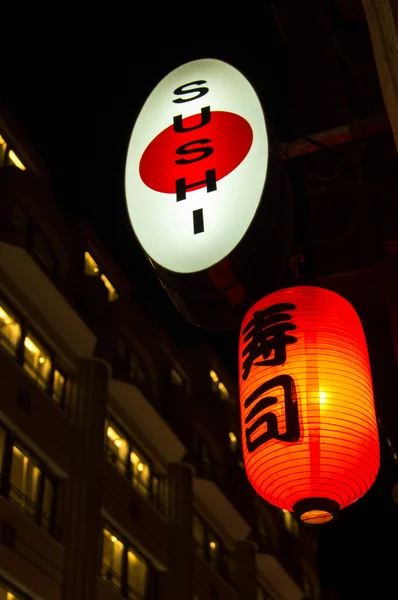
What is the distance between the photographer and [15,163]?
728 inches

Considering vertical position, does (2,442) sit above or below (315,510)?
above

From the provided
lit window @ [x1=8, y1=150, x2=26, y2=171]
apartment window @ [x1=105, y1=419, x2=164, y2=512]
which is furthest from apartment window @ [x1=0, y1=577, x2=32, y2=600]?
lit window @ [x1=8, y1=150, x2=26, y2=171]

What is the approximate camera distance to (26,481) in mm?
15453

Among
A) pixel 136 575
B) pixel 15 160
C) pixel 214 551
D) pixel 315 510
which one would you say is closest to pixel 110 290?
pixel 15 160

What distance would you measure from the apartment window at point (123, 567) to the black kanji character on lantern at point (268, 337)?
12561 mm

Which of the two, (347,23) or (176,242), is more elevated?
(347,23)

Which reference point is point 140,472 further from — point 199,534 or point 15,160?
point 15,160

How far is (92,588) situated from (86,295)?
6590 millimetres

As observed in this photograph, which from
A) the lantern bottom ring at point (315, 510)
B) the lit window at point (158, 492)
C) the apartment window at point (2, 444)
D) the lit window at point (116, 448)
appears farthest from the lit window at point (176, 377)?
the lantern bottom ring at point (315, 510)

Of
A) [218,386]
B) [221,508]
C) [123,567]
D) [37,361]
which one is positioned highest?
[218,386]

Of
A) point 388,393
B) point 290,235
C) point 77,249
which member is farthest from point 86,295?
point 290,235

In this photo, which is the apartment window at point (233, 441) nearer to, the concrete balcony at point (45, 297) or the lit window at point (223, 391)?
the lit window at point (223, 391)

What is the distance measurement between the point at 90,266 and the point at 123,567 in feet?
23.4

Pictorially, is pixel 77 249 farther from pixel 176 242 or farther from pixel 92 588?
pixel 176 242
